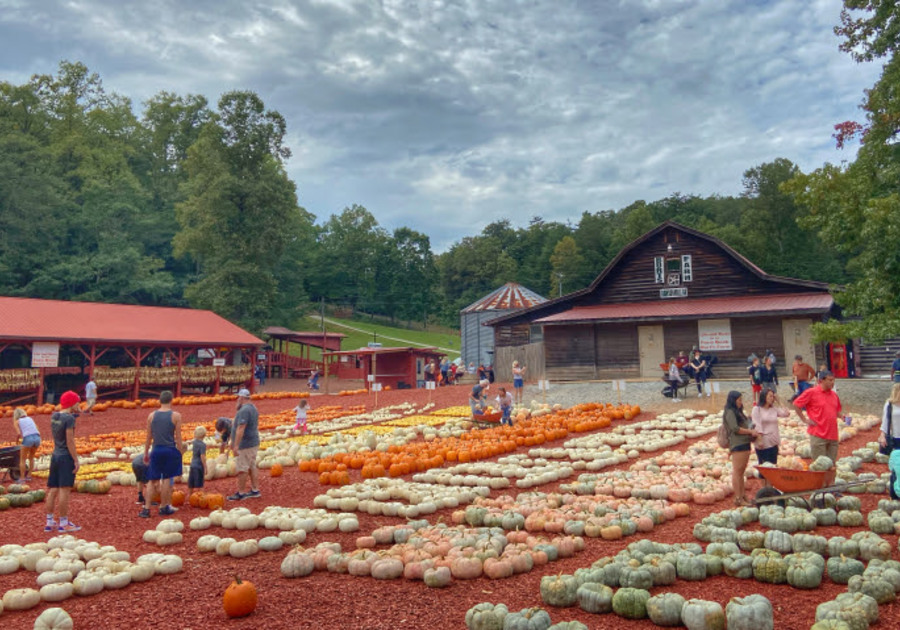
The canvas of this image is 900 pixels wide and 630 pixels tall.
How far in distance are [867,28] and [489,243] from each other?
82150mm

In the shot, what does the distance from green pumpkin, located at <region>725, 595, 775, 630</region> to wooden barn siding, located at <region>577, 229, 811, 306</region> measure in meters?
29.4

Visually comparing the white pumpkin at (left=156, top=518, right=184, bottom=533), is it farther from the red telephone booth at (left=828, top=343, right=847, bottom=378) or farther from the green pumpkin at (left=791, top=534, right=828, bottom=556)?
the red telephone booth at (left=828, top=343, right=847, bottom=378)

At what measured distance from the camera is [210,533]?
8.81m

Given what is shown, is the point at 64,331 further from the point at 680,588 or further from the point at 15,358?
the point at 680,588

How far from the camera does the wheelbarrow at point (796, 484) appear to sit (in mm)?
7660

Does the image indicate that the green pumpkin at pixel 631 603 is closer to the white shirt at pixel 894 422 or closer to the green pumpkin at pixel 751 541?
the green pumpkin at pixel 751 541

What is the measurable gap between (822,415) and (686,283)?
24705 mm

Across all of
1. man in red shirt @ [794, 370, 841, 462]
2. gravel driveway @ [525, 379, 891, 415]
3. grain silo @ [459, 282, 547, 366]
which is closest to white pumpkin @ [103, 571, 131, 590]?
man in red shirt @ [794, 370, 841, 462]

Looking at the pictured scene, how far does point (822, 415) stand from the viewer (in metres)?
9.38

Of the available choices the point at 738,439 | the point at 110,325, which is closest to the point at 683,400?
the point at 738,439

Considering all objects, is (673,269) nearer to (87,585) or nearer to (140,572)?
(140,572)

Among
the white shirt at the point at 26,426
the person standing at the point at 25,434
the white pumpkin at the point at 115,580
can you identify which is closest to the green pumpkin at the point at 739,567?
the white pumpkin at the point at 115,580

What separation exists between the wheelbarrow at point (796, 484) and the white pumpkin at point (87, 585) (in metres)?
7.54

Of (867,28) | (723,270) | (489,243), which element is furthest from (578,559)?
(489,243)
